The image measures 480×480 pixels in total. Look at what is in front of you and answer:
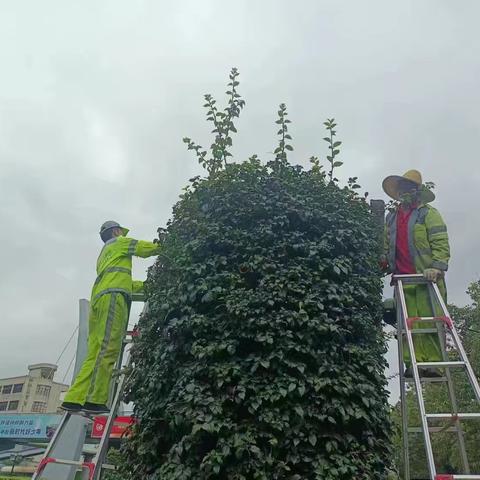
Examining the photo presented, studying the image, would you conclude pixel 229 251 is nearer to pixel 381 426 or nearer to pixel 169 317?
pixel 169 317

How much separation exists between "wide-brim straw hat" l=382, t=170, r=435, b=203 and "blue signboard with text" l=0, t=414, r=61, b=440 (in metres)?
41.3

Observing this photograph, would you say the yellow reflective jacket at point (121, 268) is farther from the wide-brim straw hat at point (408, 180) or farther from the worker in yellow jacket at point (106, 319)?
the wide-brim straw hat at point (408, 180)

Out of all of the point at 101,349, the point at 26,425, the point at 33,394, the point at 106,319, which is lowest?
the point at 101,349

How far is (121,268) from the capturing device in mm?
5160

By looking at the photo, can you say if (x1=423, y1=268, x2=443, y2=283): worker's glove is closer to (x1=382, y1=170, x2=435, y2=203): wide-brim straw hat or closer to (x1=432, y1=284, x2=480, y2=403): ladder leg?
(x1=432, y1=284, x2=480, y2=403): ladder leg

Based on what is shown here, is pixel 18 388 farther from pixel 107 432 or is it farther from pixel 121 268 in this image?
pixel 107 432

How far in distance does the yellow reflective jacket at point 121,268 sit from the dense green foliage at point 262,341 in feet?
2.75

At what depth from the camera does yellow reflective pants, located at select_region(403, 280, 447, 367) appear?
176 inches

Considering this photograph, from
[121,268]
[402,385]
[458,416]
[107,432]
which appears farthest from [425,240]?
[107,432]

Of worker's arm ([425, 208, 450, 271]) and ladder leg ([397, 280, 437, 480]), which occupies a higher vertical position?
worker's arm ([425, 208, 450, 271])

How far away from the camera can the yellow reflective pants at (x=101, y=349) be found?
4.68m

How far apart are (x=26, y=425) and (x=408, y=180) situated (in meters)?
45.8

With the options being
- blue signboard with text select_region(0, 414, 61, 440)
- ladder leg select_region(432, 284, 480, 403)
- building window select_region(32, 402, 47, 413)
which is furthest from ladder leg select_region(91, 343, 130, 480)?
building window select_region(32, 402, 47, 413)

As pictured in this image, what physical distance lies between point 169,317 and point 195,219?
32.9 inches
